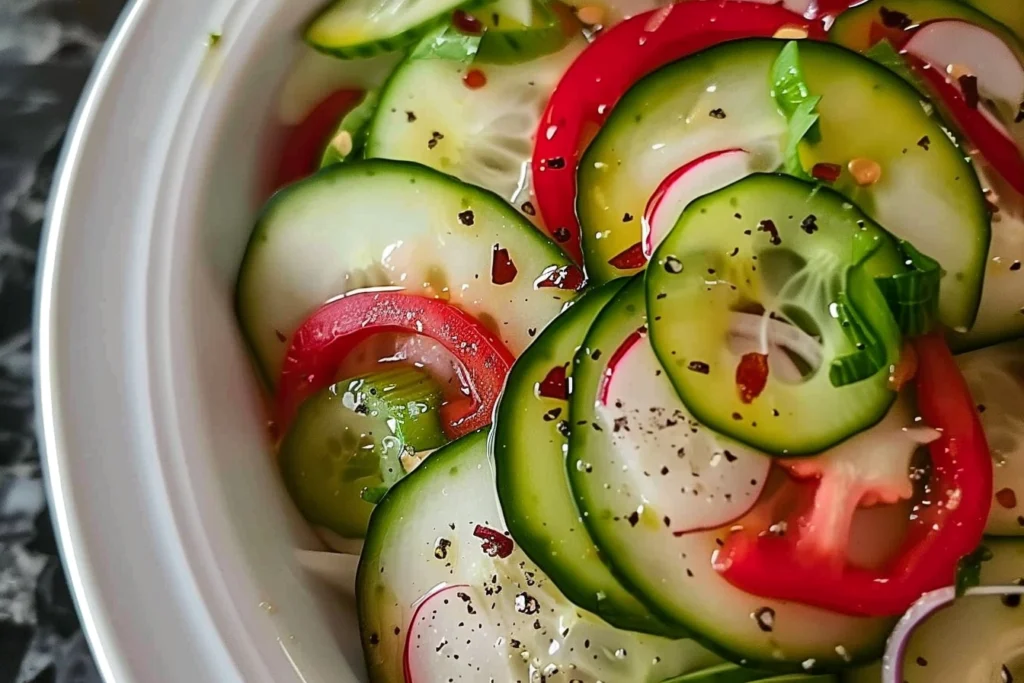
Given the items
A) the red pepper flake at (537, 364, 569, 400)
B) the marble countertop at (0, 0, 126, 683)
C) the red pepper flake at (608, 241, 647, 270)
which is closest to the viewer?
the red pepper flake at (537, 364, 569, 400)

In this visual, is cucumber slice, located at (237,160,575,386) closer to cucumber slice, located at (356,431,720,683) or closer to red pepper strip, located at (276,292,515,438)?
red pepper strip, located at (276,292,515,438)

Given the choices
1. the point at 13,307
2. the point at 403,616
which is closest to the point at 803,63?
the point at 403,616

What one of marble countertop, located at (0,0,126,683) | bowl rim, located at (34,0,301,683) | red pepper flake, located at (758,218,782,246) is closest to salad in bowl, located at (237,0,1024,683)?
red pepper flake, located at (758,218,782,246)

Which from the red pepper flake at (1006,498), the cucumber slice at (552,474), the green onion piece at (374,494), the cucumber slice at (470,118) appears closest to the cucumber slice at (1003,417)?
the red pepper flake at (1006,498)

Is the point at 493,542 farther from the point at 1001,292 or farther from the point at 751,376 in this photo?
the point at 1001,292

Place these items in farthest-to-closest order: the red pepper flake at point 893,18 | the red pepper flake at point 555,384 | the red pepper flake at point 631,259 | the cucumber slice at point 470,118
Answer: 1. the cucumber slice at point 470,118
2. the red pepper flake at point 893,18
3. the red pepper flake at point 631,259
4. the red pepper flake at point 555,384

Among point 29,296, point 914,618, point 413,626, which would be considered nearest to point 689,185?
point 914,618

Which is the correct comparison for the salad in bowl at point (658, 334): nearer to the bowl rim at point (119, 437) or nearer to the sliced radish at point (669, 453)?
the sliced radish at point (669, 453)
